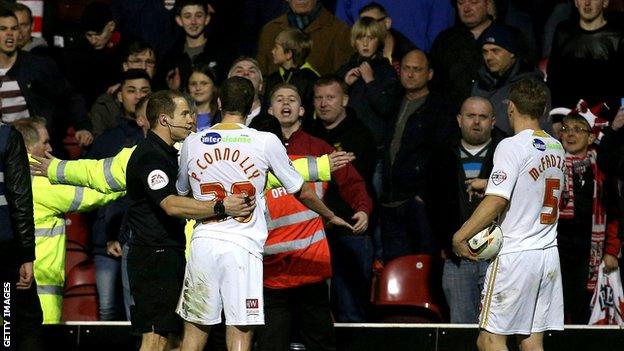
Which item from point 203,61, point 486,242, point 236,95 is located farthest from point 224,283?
point 203,61

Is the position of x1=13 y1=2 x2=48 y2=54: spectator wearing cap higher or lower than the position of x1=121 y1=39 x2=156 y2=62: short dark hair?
higher

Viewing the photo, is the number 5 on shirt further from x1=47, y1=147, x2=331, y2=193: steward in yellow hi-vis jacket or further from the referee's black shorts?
the referee's black shorts

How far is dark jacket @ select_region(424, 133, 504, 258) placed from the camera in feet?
36.0

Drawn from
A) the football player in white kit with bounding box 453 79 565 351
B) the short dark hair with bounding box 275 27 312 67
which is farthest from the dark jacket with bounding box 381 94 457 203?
the football player in white kit with bounding box 453 79 565 351

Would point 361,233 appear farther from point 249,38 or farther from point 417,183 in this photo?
point 249,38

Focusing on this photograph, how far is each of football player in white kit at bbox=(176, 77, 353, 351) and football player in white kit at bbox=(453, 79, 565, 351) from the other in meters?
1.29

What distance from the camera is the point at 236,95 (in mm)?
8820

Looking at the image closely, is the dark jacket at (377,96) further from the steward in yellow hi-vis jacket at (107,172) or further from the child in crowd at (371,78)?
the steward in yellow hi-vis jacket at (107,172)

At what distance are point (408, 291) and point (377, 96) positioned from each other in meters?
1.78

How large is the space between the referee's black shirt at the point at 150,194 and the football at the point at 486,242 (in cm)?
195

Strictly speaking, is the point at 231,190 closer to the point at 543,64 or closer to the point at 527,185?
the point at 527,185

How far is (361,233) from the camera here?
11.1 metres

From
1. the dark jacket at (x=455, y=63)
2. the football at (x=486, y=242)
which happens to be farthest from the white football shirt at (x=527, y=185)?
the dark jacket at (x=455, y=63)

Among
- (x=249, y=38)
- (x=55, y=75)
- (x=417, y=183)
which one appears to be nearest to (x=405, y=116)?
(x=417, y=183)
